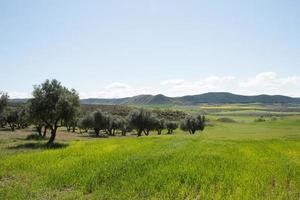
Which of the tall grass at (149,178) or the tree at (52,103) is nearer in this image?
the tall grass at (149,178)

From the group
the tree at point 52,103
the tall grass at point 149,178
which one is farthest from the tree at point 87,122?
the tall grass at point 149,178

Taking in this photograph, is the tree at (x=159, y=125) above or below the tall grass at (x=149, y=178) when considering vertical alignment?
below

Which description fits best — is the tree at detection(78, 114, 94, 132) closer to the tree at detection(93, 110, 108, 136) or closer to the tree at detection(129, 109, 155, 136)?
the tree at detection(93, 110, 108, 136)

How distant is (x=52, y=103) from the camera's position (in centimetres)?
5472

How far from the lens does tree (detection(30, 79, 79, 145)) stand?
54.4 meters

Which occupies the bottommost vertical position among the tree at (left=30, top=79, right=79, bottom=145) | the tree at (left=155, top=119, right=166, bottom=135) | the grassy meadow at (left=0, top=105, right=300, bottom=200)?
the tree at (left=155, top=119, right=166, bottom=135)

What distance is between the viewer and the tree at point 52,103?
54391mm

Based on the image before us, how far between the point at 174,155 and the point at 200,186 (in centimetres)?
1179

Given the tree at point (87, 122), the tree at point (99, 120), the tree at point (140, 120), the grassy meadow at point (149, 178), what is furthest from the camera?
the tree at point (87, 122)

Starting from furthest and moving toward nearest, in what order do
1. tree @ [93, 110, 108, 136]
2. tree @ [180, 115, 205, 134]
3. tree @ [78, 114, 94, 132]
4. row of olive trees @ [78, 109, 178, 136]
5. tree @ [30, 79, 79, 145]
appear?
tree @ [78, 114, 94, 132], tree @ [93, 110, 108, 136], tree @ [180, 115, 205, 134], row of olive trees @ [78, 109, 178, 136], tree @ [30, 79, 79, 145]

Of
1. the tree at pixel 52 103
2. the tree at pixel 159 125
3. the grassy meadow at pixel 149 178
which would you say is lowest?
the tree at pixel 159 125

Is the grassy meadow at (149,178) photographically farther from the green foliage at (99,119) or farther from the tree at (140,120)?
the green foliage at (99,119)

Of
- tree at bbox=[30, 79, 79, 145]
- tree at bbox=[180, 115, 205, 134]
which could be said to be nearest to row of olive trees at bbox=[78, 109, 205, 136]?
tree at bbox=[180, 115, 205, 134]

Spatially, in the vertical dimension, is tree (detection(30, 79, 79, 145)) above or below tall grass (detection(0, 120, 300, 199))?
above
